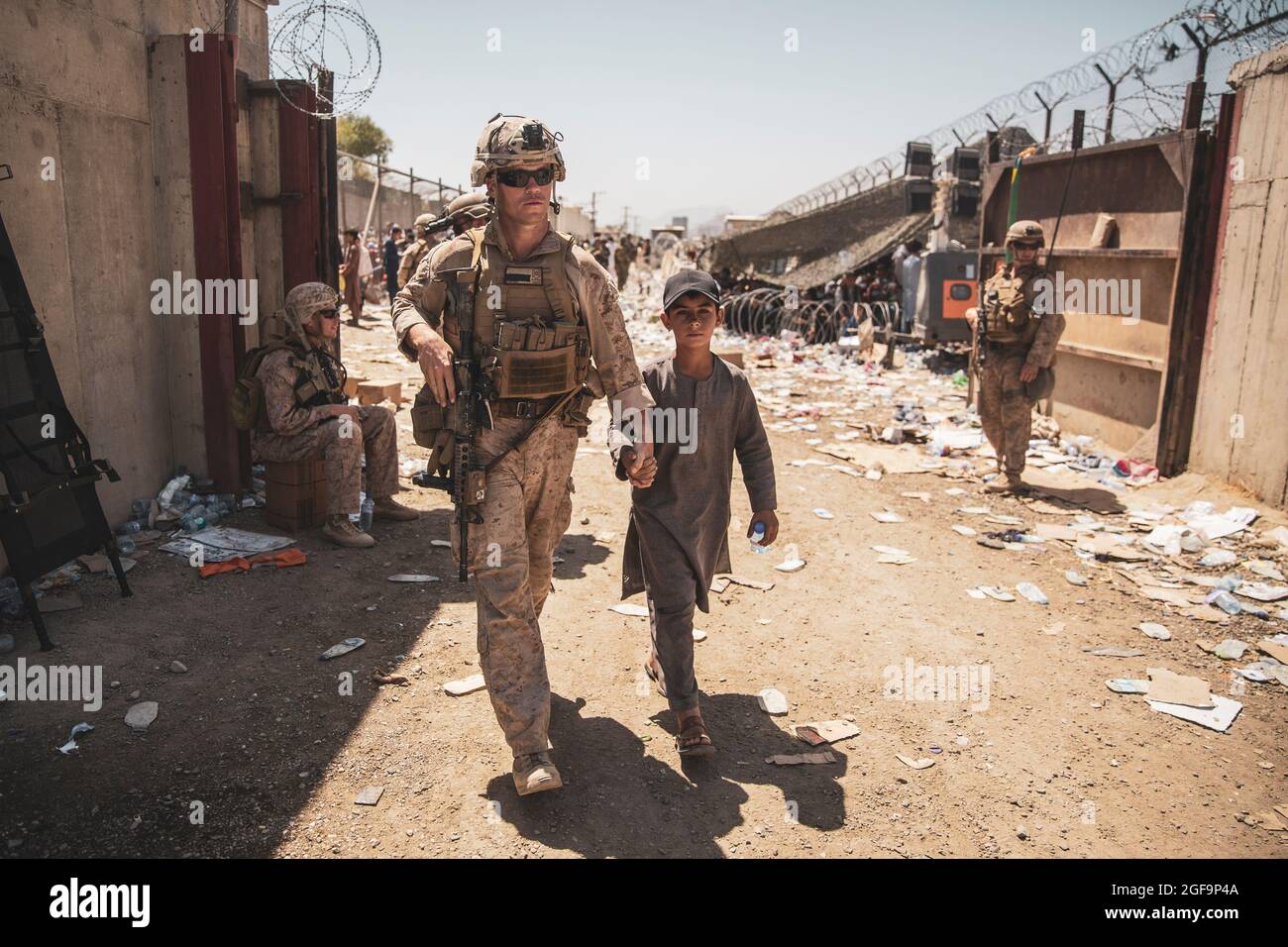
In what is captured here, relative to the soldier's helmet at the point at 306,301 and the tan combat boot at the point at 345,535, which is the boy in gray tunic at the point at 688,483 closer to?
the tan combat boot at the point at 345,535

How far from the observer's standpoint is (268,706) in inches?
136

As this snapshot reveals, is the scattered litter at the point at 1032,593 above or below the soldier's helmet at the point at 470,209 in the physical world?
below

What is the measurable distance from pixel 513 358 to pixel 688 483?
81 centimetres

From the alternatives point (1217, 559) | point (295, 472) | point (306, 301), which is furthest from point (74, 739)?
point (1217, 559)

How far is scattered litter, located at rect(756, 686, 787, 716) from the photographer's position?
11.9 ft

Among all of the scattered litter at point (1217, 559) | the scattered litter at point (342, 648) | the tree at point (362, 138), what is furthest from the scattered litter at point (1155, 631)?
the tree at point (362, 138)

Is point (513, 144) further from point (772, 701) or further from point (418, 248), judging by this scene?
Answer: point (418, 248)

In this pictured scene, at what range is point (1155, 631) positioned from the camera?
14.7ft

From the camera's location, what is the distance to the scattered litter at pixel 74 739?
10.2ft

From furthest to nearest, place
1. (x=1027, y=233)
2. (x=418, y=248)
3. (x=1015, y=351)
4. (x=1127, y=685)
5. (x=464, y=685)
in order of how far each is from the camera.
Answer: (x=418, y=248)
(x=1015, y=351)
(x=1027, y=233)
(x=1127, y=685)
(x=464, y=685)

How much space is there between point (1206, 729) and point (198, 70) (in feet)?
19.9

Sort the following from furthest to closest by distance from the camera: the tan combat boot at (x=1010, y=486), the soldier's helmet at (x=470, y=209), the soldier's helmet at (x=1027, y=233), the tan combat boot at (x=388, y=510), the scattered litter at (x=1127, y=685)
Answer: the tan combat boot at (x=1010, y=486) < the soldier's helmet at (x=1027, y=233) < the tan combat boot at (x=388, y=510) < the soldier's helmet at (x=470, y=209) < the scattered litter at (x=1127, y=685)

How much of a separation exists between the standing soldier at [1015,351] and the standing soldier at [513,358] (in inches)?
180

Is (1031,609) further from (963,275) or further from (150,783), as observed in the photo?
(963,275)
